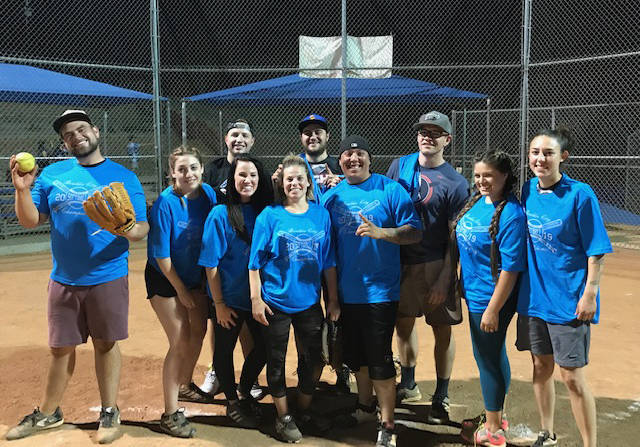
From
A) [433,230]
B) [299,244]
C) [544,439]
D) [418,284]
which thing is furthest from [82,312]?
[544,439]

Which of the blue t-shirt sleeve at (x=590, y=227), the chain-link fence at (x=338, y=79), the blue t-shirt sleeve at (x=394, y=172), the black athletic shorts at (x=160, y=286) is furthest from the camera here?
the chain-link fence at (x=338, y=79)

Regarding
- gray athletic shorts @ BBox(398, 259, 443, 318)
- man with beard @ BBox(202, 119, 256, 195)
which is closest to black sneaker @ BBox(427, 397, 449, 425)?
gray athletic shorts @ BBox(398, 259, 443, 318)

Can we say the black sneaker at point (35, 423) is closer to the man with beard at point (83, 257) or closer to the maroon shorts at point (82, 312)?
the man with beard at point (83, 257)

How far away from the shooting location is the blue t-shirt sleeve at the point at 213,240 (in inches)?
130

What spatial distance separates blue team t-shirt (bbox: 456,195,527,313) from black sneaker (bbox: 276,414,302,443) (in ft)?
4.04

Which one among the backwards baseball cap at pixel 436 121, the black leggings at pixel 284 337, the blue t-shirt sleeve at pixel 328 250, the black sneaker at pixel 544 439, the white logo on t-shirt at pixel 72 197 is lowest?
the black sneaker at pixel 544 439

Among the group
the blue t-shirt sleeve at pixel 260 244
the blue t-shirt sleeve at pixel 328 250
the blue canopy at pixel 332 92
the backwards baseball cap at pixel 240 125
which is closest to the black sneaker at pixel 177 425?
the blue t-shirt sleeve at pixel 260 244

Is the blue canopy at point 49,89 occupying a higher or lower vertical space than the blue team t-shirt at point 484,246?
higher

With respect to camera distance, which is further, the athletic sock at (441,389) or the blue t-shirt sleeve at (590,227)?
the athletic sock at (441,389)

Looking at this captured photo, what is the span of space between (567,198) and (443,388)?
1573mm

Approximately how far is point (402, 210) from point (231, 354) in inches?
52.8

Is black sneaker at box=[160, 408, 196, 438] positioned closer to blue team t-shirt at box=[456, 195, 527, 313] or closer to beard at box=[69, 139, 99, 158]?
beard at box=[69, 139, 99, 158]

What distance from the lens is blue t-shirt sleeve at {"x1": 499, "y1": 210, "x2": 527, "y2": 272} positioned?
2938mm

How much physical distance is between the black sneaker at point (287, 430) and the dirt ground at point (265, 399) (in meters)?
0.06
